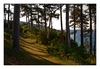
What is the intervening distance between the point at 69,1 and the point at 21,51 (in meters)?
2.20

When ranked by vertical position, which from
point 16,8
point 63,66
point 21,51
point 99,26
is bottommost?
point 63,66

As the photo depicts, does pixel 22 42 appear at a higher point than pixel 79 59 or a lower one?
higher

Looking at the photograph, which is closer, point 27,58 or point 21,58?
point 21,58

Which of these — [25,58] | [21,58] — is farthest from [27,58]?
[21,58]

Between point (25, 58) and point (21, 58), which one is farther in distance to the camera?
point (25, 58)

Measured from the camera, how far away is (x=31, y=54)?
6.04 m

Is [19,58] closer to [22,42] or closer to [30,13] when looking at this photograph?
[22,42]

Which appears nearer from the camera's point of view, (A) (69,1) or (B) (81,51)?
(A) (69,1)

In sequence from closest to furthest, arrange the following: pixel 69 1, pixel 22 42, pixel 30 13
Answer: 1. pixel 69 1
2. pixel 22 42
3. pixel 30 13

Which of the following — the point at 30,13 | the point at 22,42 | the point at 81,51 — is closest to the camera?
the point at 81,51

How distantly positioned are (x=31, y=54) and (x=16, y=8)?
5.13ft

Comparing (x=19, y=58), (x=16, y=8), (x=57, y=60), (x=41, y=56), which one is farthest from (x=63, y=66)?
(x=16, y=8)

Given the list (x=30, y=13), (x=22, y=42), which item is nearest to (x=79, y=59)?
(x=22, y=42)

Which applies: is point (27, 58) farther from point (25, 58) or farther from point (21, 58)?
point (21, 58)
